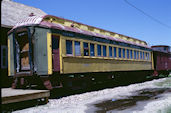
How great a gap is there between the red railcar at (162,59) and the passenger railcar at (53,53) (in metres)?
9.68

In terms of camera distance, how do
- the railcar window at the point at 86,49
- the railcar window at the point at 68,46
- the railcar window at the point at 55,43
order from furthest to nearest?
the railcar window at the point at 86,49, the railcar window at the point at 68,46, the railcar window at the point at 55,43

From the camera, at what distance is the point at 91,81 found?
11.0 meters

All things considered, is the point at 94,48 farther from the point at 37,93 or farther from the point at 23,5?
the point at 23,5

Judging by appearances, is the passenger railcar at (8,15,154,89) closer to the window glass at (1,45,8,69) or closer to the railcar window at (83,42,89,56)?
the railcar window at (83,42,89,56)

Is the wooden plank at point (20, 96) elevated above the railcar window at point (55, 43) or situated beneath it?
situated beneath

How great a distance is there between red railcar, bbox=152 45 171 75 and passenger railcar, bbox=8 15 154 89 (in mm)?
9684

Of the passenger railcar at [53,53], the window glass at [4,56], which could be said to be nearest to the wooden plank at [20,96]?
the passenger railcar at [53,53]

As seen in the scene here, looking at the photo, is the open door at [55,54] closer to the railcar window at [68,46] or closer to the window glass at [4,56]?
the railcar window at [68,46]

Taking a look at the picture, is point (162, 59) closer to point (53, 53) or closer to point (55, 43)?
point (55, 43)

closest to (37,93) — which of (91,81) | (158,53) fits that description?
(91,81)

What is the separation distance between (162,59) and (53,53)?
51.8 feet

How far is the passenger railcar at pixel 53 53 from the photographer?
8227 mm

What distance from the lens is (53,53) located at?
8.44m

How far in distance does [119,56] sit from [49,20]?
593 cm
